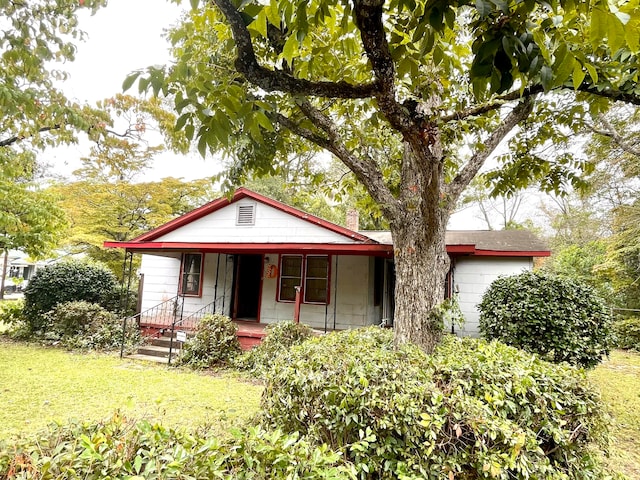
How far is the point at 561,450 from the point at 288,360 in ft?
7.87

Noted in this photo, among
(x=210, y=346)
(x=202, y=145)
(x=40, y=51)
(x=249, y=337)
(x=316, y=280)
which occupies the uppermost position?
(x=40, y=51)

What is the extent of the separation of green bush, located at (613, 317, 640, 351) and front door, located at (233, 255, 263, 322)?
11.6 metres

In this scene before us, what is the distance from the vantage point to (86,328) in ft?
32.4

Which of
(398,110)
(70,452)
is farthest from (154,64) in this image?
(70,452)

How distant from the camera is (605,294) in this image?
1331cm

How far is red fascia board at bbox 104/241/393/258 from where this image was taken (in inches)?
346

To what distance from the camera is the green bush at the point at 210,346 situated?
804 cm

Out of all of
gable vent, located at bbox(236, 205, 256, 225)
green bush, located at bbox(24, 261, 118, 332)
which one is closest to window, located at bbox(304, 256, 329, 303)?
gable vent, located at bbox(236, 205, 256, 225)

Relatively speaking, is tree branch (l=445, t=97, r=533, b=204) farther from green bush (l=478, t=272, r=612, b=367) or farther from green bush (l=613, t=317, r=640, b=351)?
green bush (l=613, t=317, r=640, b=351)

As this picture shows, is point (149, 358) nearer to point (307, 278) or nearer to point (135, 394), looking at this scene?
point (135, 394)

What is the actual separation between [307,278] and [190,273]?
3.88 metres

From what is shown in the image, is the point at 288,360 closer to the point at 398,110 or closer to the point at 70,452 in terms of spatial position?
the point at 70,452

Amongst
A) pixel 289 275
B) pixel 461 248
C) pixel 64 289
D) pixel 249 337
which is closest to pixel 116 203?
pixel 64 289

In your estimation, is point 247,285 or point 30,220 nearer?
point 30,220
